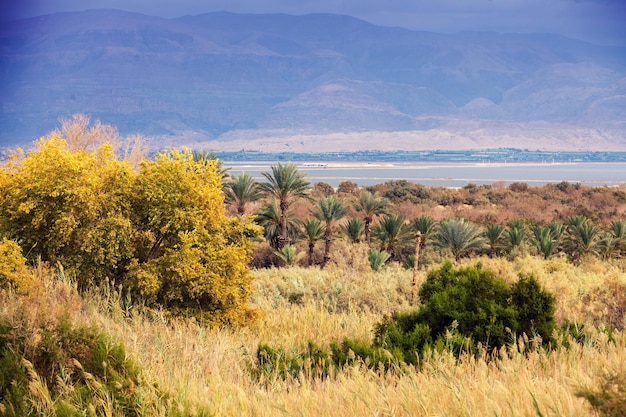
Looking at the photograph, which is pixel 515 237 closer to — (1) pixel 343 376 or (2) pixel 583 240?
(2) pixel 583 240

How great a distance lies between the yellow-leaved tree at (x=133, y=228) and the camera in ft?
31.8

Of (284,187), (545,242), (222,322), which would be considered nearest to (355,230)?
(284,187)

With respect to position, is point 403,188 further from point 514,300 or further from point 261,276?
point 514,300

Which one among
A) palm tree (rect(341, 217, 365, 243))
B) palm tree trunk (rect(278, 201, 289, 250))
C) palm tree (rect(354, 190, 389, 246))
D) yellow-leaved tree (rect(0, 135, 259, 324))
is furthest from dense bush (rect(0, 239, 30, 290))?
palm tree (rect(354, 190, 389, 246))

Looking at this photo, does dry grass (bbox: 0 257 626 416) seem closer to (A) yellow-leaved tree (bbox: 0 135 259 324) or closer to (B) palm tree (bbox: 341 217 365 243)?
(A) yellow-leaved tree (bbox: 0 135 259 324)

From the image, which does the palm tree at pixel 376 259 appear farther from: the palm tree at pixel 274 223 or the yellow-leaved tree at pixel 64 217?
the yellow-leaved tree at pixel 64 217

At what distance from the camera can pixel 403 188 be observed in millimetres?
53562

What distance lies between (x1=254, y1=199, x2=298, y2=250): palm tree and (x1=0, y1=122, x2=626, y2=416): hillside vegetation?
30.7 feet

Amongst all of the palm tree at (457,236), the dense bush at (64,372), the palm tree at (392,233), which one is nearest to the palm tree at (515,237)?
the palm tree at (457,236)

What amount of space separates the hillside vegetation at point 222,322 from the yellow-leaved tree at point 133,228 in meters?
0.03

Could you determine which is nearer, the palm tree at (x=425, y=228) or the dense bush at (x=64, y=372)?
the dense bush at (x=64, y=372)

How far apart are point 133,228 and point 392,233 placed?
19.0m

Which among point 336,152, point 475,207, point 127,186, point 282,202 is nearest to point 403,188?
point 475,207

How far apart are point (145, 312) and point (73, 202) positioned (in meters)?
2.07
